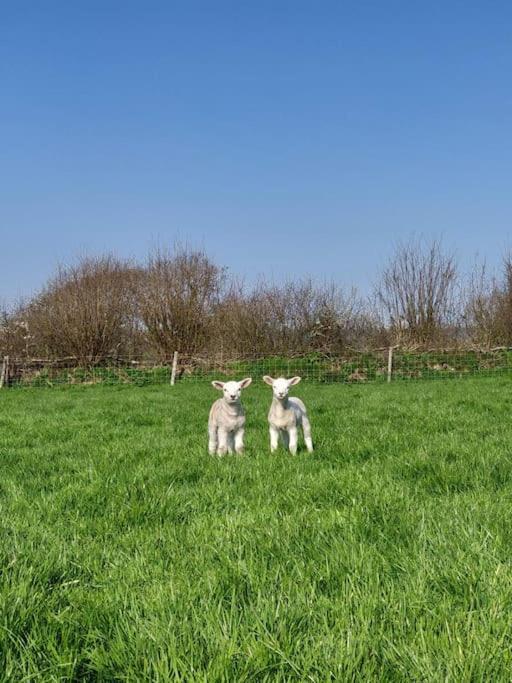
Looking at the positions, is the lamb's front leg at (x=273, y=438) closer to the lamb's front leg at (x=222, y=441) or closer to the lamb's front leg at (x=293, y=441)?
the lamb's front leg at (x=293, y=441)

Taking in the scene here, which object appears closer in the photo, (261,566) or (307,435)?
(261,566)

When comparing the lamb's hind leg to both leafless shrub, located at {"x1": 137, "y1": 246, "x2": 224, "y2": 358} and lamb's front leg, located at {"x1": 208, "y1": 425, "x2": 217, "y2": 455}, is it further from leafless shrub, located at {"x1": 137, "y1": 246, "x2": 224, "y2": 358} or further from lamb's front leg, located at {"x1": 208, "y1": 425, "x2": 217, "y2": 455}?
leafless shrub, located at {"x1": 137, "y1": 246, "x2": 224, "y2": 358}

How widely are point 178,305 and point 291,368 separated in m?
9.22

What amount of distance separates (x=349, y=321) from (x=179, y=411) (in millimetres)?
16552

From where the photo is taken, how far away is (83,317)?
27219 millimetres

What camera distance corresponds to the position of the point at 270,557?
2842mm

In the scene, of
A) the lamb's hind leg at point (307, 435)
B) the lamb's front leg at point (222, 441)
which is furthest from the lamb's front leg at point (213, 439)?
the lamb's hind leg at point (307, 435)

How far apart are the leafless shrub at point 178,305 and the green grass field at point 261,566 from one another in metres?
22.2

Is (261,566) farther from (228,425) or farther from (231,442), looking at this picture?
(231,442)

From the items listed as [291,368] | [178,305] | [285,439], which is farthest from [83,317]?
A: [285,439]

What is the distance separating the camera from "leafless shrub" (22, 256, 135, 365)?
27188 mm

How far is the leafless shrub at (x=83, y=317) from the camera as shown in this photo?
27.2 m

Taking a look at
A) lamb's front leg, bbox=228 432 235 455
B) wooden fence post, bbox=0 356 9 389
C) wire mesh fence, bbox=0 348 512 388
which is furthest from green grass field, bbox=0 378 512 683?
wooden fence post, bbox=0 356 9 389

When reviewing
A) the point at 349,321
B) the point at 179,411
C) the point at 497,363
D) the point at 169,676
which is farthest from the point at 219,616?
the point at 349,321
